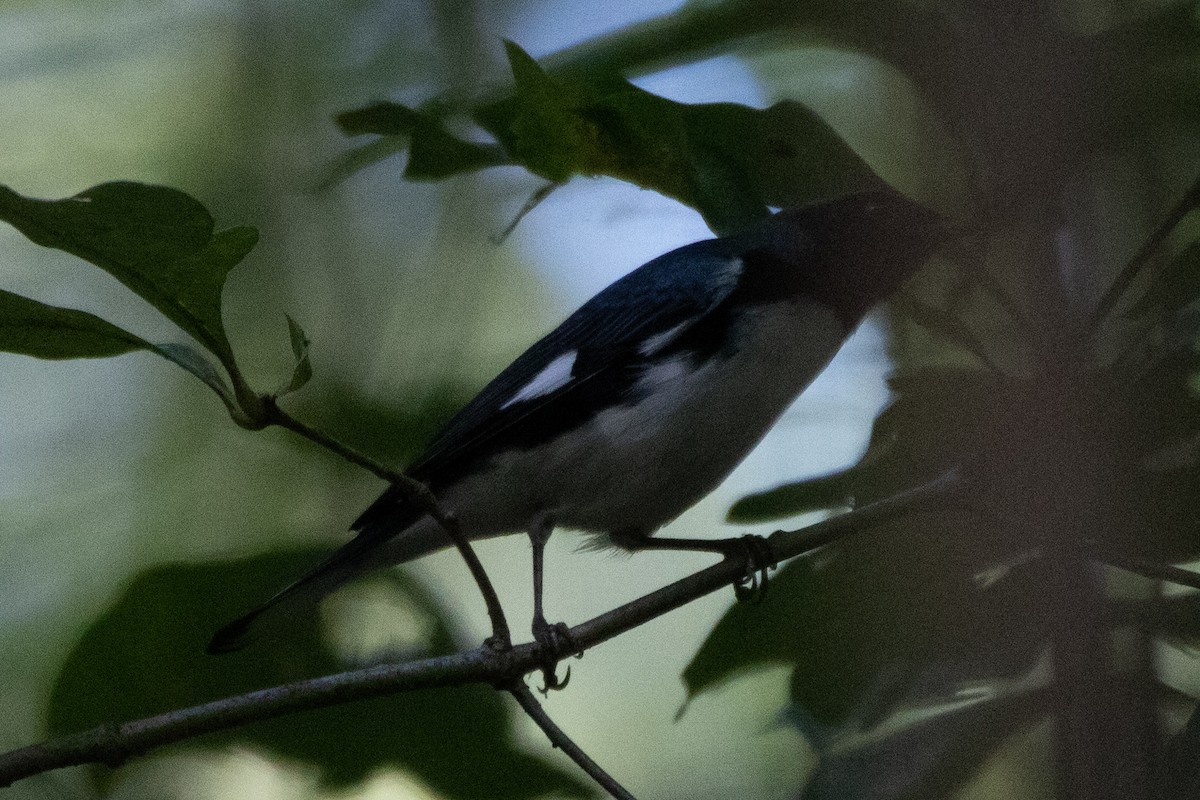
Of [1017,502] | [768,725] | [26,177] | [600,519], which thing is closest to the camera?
[1017,502]

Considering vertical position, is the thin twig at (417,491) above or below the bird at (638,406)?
below

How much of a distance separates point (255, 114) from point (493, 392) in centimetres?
41

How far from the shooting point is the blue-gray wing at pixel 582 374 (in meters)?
0.74

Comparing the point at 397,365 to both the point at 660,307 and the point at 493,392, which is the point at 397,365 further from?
the point at 660,307

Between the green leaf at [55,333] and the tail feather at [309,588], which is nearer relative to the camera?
the green leaf at [55,333]

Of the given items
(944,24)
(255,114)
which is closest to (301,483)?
(255,114)

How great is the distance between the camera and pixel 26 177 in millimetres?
940

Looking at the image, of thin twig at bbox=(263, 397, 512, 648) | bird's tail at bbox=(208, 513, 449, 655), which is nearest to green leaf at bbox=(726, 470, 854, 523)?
thin twig at bbox=(263, 397, 512, 648)

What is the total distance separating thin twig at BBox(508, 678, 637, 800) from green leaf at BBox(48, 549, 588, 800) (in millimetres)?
130

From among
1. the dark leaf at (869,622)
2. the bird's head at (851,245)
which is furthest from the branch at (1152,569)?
the bird's head at (851,245)

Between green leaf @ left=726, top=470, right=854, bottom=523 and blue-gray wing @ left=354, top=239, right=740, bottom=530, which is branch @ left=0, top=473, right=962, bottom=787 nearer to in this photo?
green leaf @ left=726, top=470, right=854, bottom=523

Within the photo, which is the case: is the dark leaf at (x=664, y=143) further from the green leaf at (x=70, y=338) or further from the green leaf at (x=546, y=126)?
the green leaf at (x=70, y=338)

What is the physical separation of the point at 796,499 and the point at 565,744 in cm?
16

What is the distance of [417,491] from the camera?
0.47 metres
